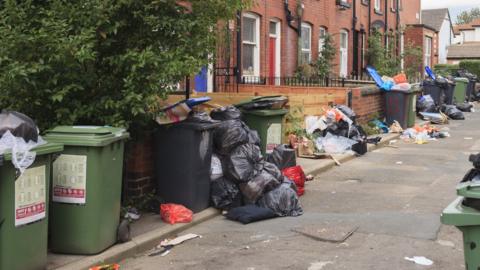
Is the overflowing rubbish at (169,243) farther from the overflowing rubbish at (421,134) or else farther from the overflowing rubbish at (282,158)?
the overflowing rubbish at (421,134)

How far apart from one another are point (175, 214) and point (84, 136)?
166 cm

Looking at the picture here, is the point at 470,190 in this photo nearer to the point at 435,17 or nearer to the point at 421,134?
the point at 421,134

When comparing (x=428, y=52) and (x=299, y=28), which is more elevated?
(x=428, y=52)

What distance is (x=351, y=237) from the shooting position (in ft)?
19.4

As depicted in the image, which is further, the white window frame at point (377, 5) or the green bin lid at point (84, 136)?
the white window frame at point (377, 5)

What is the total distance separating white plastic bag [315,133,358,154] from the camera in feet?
37.9

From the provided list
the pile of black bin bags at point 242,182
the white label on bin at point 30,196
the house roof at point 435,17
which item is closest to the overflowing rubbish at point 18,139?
the white label on bin at point 30,196

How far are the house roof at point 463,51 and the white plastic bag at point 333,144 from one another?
45898mm

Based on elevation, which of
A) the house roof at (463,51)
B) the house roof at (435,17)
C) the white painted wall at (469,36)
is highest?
the white painted wall at (469,36)

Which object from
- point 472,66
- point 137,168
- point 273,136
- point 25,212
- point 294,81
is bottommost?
point 25,212

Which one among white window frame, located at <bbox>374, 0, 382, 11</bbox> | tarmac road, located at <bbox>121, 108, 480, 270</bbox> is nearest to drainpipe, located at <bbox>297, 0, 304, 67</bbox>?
white window frame, located at <bbox>374, 0, 382, 11</bbox>

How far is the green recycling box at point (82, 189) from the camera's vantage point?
197 inches

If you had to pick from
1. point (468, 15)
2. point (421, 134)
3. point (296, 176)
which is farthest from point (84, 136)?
point (468, 15)

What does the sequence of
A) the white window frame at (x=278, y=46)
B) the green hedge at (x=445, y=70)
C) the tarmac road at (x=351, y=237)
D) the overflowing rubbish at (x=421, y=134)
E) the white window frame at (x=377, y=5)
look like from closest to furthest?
1. the tarmac road at (x=351, y=237)
2. the overflowing rubbish at (x=421, y=134)
3. the white window frame at (x=278, y=46)
4. the white window frame at (x=377, y=5)
5. the green hedge at (x=445, y=70)
